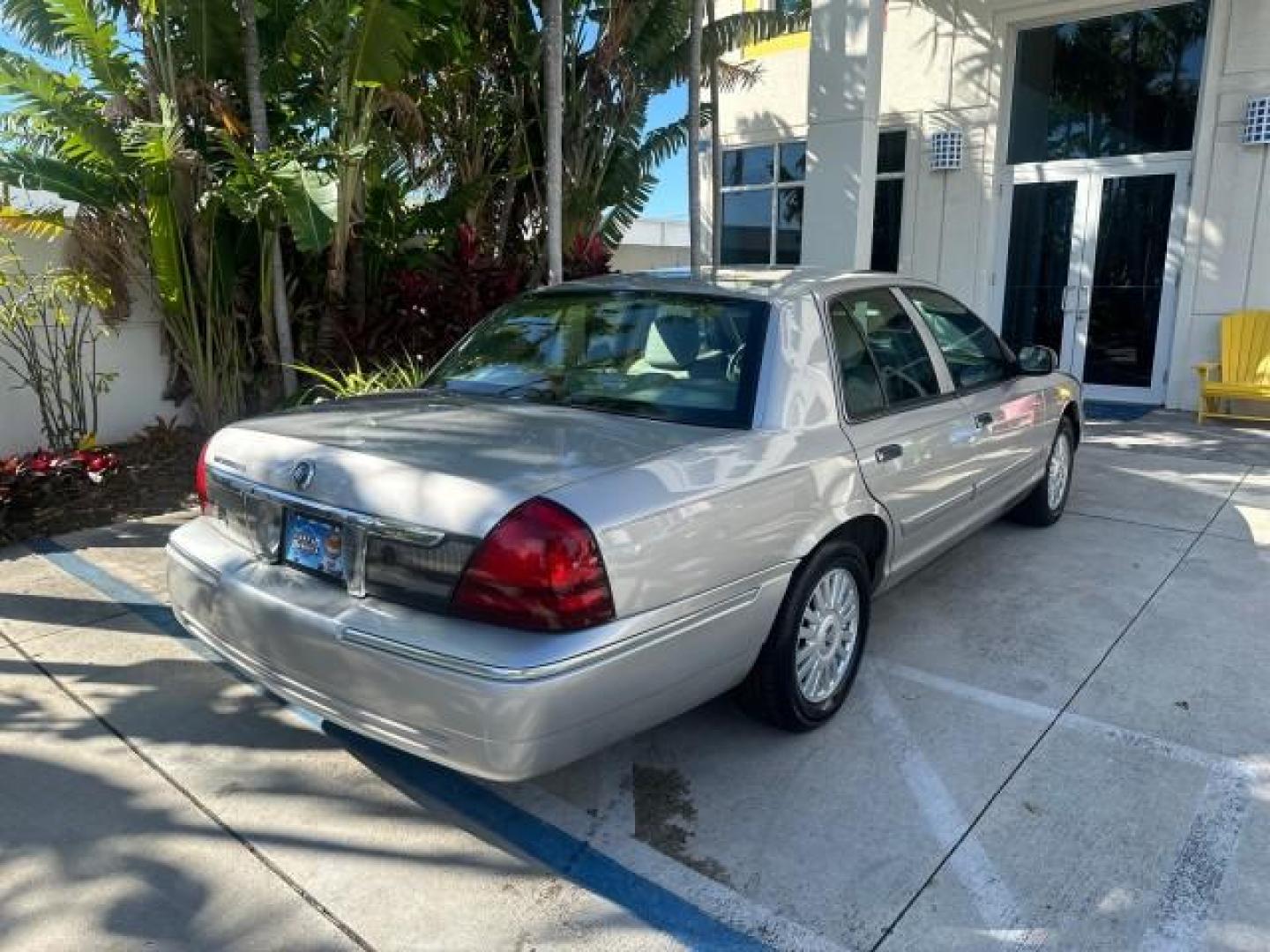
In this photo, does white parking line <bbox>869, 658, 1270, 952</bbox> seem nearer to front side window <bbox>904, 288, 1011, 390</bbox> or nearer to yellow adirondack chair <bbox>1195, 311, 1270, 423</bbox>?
front side window <bbox>904, 288, 1011, 390</bbox>

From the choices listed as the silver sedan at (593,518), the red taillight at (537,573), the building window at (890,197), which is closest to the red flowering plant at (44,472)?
the silver sedan at (593,518)

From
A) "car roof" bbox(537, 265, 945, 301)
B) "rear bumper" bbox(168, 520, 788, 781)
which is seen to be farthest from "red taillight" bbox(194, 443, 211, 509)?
"car roof" bbox(537, 265, 945, 301)

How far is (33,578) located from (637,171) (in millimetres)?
6916

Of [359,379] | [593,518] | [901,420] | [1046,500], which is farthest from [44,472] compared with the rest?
[1046,500]

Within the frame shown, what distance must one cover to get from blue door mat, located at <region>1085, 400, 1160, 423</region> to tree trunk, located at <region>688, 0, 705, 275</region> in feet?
14.7

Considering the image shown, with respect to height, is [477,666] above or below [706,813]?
above

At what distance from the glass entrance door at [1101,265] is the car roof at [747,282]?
725 centimetres

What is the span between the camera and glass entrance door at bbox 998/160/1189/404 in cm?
998

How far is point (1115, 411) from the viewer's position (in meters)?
10.0

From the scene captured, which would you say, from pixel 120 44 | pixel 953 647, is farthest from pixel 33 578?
pixel 953 647

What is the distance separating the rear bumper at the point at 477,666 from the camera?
2.36 m

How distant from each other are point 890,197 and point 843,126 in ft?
10.5

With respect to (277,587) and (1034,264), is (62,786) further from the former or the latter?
(1034,264)

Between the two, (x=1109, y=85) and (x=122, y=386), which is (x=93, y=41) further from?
(x=1109, y=85)
